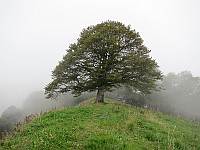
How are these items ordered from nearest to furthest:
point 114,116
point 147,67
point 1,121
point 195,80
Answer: point 114,116 < point 147,67 < point 1,121 < point 195,80

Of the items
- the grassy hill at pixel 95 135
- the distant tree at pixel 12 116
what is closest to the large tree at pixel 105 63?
the grassy hill at pixel 95 135

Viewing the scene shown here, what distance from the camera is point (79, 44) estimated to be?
159ft

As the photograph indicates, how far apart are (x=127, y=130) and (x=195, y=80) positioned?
79128 millimetres

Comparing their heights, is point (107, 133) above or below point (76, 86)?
below

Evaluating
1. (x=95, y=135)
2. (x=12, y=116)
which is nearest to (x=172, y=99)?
(x=12, y=116)

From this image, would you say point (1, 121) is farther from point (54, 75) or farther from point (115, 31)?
point (115, 31)

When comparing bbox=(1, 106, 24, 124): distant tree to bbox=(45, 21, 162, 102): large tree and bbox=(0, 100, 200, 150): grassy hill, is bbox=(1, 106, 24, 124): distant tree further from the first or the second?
bbox=(0, 100, 200, 150): grassy hill

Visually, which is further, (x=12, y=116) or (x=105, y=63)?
(x=12, y=116)

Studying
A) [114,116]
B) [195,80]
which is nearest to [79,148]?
[114,116]

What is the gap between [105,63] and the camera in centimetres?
4647

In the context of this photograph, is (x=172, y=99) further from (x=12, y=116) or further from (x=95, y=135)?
(x=95, y=135)

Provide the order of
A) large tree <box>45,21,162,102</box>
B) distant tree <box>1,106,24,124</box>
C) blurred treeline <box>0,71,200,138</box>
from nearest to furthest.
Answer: large tree <box>45,21,162,102</box>
distant tree <box>1,106,24,124</box>
blurred treeline <box>0,71,200,138</box>

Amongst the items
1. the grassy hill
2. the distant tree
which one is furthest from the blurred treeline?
the grassy hill

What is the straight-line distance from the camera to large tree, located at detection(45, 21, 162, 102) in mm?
46094
